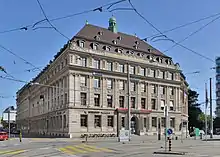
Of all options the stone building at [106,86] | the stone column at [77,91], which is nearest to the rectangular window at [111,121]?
the stone building at [106,86]

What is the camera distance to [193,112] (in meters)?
110

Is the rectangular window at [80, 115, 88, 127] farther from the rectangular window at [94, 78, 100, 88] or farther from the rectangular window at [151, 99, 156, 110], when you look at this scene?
the rectangular window at [151, 99, 156, 110]

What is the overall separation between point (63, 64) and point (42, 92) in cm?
2626

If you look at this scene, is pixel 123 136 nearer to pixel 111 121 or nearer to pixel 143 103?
pixel 111 121

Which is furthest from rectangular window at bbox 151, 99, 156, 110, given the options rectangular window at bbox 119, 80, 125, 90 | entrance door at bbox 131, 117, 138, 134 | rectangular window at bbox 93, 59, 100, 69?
rectangular window at bbox 93, 59, 100, 69

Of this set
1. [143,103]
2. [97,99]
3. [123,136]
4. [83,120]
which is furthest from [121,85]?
[123,136]

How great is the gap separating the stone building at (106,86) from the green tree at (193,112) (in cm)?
2335

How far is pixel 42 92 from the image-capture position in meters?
92.8

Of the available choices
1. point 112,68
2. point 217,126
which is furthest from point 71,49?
point 217,126

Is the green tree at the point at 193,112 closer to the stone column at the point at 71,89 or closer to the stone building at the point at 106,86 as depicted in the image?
the stone building at the point at 106,86

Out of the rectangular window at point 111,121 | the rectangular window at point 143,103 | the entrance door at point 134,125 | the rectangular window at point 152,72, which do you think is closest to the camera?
the rectangular window at point 111,121

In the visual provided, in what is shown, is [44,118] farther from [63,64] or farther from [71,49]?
[71,49]

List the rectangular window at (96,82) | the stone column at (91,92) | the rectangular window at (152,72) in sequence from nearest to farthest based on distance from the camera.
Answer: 1. the stone column at (91,92)
2. the rectangular window at (96,82)
3. the rectangular window at (152,72)

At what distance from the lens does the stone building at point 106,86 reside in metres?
65.9
